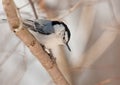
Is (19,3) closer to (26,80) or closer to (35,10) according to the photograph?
(35,10)

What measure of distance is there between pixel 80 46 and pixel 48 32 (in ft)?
→ 1.08

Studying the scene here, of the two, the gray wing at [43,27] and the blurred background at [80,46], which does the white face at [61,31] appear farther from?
the blurred background at [80,46]

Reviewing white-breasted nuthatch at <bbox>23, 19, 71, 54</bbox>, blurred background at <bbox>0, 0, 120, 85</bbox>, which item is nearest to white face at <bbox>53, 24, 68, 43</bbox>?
white-breasted nuthatch at <bbox>23, 19, 71, 54</bbox>

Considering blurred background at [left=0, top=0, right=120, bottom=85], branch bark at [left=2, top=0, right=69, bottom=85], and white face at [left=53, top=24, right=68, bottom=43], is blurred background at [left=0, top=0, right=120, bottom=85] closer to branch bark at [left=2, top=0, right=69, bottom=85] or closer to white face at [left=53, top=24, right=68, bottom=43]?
white face at [left=53, top=24, right=68, bottom=43]

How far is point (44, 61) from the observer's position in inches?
24.6

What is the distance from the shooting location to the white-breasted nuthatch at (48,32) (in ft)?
2.08

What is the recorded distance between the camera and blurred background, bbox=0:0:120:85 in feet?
2.89

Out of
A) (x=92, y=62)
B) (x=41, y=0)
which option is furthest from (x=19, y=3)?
(x=92, y=62)

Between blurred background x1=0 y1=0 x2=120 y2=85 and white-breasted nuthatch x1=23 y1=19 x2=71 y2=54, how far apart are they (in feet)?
0.51

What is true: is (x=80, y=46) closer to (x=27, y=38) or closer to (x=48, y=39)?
(x=48, y=39)

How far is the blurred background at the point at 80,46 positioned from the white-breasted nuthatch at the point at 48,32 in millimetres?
156

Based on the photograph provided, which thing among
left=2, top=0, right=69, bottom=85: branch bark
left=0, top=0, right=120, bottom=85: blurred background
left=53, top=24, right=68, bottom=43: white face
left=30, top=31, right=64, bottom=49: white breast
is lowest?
left=2, top=0, right=69, bottom=85: branch bark

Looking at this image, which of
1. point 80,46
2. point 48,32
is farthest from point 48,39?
point 80,46

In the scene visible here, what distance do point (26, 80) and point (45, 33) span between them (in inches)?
13.8
